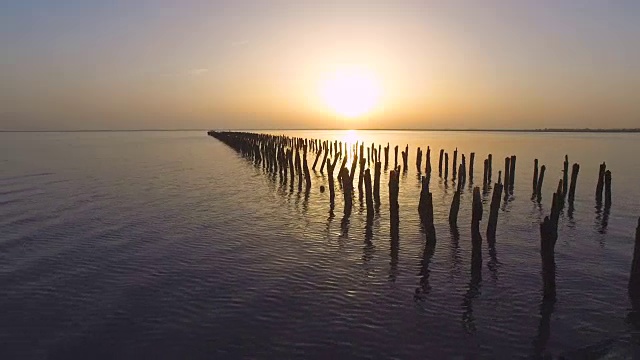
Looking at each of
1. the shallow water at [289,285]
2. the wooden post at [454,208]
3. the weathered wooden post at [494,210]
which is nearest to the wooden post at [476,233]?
the shallow water at [289,285]

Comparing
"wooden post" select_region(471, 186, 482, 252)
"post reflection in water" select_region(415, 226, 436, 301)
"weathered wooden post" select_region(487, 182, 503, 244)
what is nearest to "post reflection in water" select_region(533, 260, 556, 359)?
"wooden post" select_region(471, 186, 482, 252)

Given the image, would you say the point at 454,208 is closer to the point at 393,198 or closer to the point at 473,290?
the point at 393,198

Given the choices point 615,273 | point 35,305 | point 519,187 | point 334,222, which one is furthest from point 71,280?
point 519,187

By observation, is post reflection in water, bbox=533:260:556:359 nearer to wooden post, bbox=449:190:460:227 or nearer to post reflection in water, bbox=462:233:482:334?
post reflection in water, bbox=462:233:482:334

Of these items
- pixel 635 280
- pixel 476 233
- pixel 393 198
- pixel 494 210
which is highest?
pixel 393 198

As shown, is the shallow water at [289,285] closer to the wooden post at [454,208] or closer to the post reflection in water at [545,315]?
the post reflection in water at [545,315]

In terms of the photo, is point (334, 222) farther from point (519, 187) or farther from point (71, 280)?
point (519, 187)

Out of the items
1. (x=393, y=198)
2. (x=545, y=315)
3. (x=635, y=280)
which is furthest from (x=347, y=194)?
(x=545, y=315)

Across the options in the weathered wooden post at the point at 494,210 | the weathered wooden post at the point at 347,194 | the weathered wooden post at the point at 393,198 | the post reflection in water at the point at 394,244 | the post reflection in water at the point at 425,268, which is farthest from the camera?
the weathered wooden post at the point at 347,194
